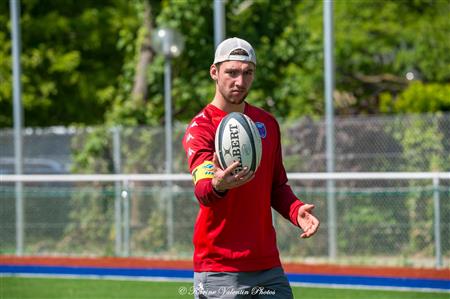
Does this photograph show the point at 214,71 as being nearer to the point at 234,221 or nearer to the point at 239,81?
the point at 239,81

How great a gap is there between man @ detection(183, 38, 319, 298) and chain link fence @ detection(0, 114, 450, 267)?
9359 millimetres

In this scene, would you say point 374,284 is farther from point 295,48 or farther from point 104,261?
point 295,48

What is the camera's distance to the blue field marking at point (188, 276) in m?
13.8

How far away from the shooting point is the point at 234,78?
5.58m

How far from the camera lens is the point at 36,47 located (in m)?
29.4

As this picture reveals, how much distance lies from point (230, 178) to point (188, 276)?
403 inches

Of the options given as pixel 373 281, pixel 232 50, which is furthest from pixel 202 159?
pixel 373 281

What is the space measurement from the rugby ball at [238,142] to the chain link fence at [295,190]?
31.7 ft

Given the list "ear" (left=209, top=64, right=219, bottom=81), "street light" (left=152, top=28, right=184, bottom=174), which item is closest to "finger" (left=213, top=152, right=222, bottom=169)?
"ear" (left=209, top=64, right=219, bottom=81)

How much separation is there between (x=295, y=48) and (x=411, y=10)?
480 inches

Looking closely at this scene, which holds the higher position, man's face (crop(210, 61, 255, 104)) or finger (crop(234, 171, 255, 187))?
man's face (crop(210, 61, 255, 104))

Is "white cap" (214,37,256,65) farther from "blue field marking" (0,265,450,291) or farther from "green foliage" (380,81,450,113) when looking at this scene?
"green foliage" (380,81,450,113)

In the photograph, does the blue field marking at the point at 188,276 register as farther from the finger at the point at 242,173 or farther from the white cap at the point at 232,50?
the finger at the point at 242,173

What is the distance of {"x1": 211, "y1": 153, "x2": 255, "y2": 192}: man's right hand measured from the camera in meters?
5.14
